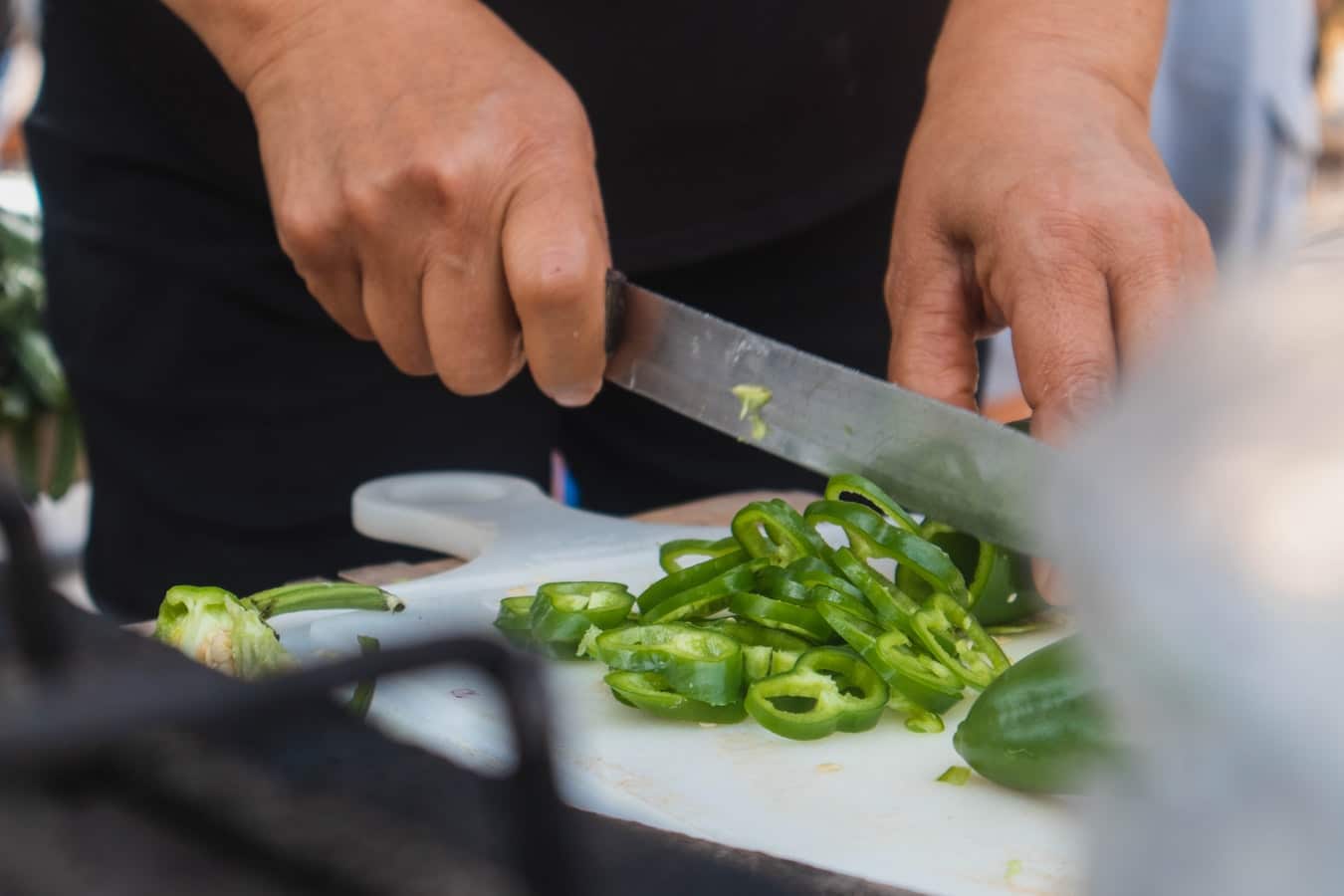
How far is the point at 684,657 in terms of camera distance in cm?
96

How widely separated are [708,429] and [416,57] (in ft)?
2.13

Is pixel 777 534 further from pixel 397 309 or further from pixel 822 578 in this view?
pixel 397 309

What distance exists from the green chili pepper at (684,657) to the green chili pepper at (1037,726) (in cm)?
16

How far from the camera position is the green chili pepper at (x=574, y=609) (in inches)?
41.4

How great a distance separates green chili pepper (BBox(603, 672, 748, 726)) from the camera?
0.95 m

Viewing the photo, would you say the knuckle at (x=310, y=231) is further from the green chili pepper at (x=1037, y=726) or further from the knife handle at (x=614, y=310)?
the green chili pepper at (x=1037, y=726)

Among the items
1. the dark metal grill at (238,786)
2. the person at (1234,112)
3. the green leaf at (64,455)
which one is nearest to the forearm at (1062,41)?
the dark metal grill at (238,786)

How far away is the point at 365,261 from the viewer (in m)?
1.23

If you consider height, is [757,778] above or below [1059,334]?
below

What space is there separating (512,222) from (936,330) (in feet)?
1.25

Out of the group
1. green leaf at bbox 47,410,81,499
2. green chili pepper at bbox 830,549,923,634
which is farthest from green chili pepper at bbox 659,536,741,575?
green leaf at bbox 47,410,81,499

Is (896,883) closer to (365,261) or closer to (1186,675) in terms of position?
(1186,675)

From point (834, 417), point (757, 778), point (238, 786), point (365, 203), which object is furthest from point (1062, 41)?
point (238, 786)

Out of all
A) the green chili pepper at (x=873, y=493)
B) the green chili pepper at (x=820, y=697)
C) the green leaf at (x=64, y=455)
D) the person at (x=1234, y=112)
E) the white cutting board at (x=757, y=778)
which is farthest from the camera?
the person at (x=1234, y=112)
